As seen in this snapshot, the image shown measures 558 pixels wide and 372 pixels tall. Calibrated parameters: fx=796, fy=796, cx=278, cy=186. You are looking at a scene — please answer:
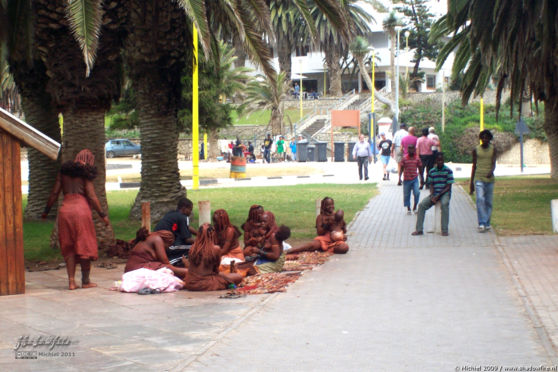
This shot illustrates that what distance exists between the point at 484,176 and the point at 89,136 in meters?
6.62

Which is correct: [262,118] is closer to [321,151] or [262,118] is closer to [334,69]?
[334,69]

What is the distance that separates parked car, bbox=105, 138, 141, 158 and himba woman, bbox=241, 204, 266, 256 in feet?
155

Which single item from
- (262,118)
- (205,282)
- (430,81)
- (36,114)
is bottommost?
(205,282)

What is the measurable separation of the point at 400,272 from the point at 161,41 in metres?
7.08

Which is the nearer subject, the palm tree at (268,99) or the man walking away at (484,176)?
the man walking away at (484,176)

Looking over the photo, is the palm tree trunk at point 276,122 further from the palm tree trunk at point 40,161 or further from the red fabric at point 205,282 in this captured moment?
the red fabric at point 205,282

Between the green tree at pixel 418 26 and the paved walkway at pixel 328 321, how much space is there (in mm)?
64018

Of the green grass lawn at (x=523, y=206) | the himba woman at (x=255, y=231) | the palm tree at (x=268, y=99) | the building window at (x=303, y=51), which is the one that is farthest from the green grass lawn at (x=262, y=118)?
the himba woman at (x=255, y=231)

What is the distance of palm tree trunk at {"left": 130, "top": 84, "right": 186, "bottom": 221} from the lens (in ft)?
51.0

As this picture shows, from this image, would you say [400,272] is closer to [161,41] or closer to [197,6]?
[197,6]

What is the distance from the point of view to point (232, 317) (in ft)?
25.7

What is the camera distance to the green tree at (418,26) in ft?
238

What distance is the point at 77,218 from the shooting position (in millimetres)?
9250

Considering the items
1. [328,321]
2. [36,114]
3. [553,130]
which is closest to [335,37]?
[553,130]
